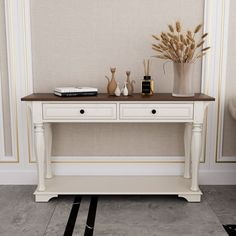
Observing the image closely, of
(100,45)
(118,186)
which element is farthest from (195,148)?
(100,45)

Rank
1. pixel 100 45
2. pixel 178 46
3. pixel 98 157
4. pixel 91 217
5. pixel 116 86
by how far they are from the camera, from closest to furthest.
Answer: pixel 91 217, pixel 178 46, pixel 116 86, pixel 100 45, pixel 98 157

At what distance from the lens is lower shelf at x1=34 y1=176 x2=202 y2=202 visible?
8.21 feet

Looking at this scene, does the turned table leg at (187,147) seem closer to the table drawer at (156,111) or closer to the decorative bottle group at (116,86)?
the table drawer at (156,111)

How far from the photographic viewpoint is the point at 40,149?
244 cm

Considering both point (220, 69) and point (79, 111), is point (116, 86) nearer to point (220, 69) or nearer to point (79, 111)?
point (79, 111)

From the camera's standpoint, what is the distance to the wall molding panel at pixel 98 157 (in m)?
2.66

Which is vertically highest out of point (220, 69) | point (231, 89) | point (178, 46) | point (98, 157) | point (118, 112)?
point (178, 46)

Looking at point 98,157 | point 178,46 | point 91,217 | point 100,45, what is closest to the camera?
point 91,217

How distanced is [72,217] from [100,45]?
1235 millimetres

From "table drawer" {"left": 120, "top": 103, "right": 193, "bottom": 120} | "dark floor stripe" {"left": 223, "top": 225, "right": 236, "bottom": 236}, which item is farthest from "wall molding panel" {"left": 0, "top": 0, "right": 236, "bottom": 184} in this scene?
"dark floor stripe" {"left": 223, "top": 225, "right": 236, "bottom": 236}

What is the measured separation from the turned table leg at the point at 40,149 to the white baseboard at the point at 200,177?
1.16 feet

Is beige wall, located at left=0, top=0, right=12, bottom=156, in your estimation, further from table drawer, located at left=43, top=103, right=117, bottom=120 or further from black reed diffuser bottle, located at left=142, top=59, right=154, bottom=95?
black reed diffuser bottle, located at left=142, top=59, right=154, bottom=95

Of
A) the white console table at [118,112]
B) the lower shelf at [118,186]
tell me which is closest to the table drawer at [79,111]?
the white console table at [118,112]

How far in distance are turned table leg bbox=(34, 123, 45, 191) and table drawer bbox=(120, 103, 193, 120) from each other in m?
0.54
